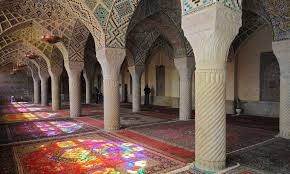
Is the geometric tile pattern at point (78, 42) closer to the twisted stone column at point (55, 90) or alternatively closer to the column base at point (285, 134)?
the twisted stone column at point (55, 90)

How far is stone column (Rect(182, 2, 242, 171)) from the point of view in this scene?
360 cm

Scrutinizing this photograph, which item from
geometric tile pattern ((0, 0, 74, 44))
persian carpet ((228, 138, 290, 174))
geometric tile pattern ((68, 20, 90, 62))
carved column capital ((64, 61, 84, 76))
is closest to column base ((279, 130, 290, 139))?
persian carpet ((228, 138, 290, 174))

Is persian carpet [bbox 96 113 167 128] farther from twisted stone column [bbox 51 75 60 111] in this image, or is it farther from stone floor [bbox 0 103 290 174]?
twisted stone column [bbox 51 75 60 111]

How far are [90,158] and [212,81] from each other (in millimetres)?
2758

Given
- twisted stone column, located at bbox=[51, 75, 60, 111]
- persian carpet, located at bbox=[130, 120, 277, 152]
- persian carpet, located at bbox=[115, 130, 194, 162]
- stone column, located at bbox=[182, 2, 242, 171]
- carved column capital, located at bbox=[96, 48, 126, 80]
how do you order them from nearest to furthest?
stone column, located at bbox=[182, 2, 242, 171], persian carpet, located at bbox=[115, 130, 194, 162], persian carpet, located at bbox=[130, 120, 277, 152], carved column capital, located at bbox=[96, 48, 126, 80], twisted stone column, located at bbox=[51, 75, 60, 111]

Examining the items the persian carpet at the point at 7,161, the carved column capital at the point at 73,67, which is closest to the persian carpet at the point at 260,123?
the carved column capital at the point at 73,67

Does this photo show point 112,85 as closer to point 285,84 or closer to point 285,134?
point 285,84

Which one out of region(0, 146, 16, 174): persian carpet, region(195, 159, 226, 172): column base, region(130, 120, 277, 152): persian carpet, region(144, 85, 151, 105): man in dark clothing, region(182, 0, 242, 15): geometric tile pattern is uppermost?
region(182, 0, 242, 15): geometric tile pattern

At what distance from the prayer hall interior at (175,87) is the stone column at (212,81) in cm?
2

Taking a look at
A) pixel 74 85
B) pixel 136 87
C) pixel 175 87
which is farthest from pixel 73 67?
pixel 175 87

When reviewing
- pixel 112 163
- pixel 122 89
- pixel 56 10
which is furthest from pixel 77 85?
pixel 122 89

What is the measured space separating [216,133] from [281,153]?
2.13 meters

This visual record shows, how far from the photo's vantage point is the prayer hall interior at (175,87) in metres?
3.69

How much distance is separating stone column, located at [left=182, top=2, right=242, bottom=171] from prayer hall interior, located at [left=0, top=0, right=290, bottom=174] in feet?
0.05
